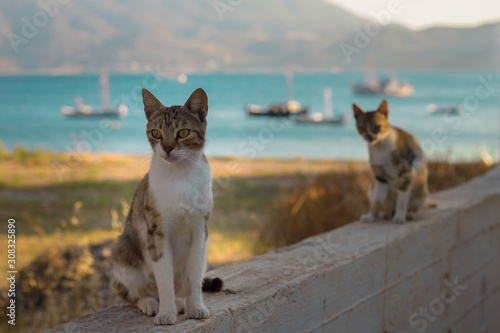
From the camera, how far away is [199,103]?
2.05 metres

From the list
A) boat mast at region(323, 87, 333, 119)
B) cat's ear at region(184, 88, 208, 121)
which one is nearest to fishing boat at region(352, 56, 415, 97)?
boat mast at region(323, 87, 333, 119)

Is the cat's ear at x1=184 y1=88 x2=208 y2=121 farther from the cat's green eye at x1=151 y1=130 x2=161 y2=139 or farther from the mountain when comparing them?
the mountain

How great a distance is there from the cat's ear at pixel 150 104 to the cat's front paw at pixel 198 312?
74cm

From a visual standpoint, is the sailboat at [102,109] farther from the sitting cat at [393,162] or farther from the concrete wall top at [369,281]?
the sitting cat at [393,162]

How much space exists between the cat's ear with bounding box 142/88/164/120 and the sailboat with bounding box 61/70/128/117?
2175cm

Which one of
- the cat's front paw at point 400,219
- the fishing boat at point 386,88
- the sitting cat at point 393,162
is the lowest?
the cat's front paw at point 400,219

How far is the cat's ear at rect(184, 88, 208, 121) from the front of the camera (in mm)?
2029

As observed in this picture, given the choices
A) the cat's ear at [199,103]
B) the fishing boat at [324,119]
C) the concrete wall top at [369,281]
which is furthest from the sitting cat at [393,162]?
the fishing boat at [324,119]

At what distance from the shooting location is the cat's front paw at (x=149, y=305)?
7.25ft

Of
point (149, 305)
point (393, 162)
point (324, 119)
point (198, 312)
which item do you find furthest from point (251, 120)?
point (198, 312)

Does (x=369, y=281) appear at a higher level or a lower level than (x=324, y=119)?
lower

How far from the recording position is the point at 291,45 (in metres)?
41.9

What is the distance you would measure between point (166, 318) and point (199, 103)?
2.62 feet

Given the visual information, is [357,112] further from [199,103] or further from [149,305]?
[149,305]
